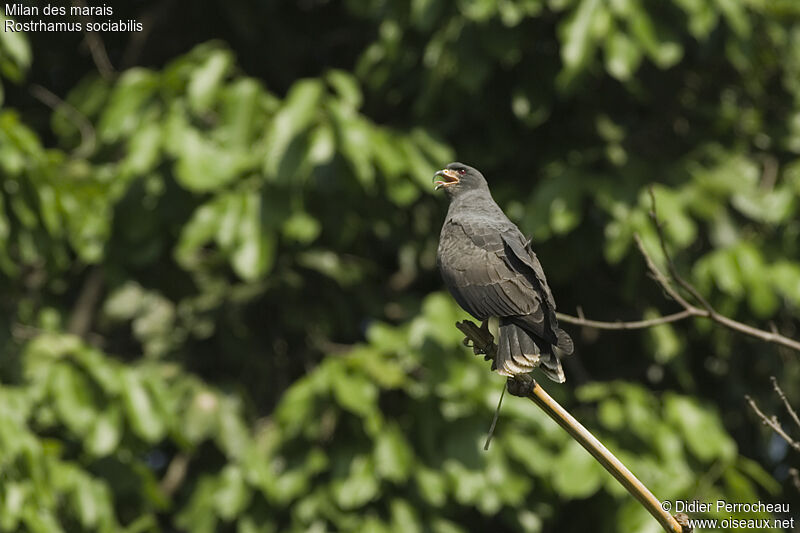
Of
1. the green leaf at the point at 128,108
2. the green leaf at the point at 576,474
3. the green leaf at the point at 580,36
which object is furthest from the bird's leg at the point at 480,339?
the green leaf at the point at 128,108

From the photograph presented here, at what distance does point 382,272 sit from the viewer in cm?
541

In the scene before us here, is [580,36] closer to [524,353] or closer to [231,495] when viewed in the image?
[524,353]

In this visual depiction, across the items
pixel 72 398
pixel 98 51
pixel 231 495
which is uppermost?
pixel 98 51

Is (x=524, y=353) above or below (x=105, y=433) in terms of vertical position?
above

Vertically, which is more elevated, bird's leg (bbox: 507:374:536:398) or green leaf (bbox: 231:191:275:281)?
bird's leg (bbox: 507:374:536:398)

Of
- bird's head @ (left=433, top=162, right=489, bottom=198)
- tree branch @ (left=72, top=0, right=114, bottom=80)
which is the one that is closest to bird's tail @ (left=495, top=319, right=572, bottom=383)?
bird's head @ (left=433, top=162, right=489, bottom=198)

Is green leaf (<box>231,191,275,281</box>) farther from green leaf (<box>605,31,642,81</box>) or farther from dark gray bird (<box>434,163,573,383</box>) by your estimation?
green leaf (<box>605,31,642,81</box>)

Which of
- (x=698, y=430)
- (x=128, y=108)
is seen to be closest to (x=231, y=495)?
(x=128, y=108)

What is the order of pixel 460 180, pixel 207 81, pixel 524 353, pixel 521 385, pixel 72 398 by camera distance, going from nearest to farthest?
pixel 521 385
pixel 524 353
pixel 460 180
pixel 72 398
pixel 207 81

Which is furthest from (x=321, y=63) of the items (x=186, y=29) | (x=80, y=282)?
(x=80, y=282)

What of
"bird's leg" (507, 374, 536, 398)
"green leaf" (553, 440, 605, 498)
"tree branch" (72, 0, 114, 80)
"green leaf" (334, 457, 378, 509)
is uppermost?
"bird's leg" (507, 374, 536, 398)

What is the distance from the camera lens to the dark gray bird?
2.59 meters

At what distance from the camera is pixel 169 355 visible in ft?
16.6

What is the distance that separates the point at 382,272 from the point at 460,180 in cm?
203
